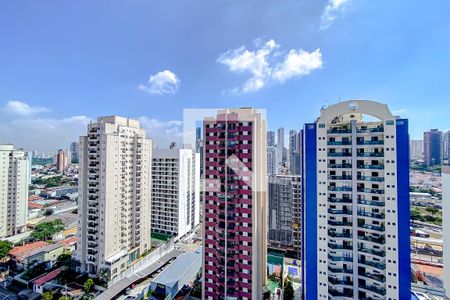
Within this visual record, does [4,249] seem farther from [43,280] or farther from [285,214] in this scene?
[285,214]

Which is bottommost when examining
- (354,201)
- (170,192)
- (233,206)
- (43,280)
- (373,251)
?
(43,280)

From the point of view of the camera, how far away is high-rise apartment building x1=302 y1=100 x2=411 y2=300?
6.87m

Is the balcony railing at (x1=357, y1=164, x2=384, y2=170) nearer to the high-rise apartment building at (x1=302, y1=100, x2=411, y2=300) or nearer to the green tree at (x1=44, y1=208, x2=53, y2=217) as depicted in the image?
the high-rise apartment building at (x1=302, y1=100, x2=411, y2=300)

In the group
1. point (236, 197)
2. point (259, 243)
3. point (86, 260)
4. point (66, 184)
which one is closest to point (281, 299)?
point (259, 243)

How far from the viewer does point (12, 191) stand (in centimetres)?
1628

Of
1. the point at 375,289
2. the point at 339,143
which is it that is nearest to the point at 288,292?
the point at 375,289

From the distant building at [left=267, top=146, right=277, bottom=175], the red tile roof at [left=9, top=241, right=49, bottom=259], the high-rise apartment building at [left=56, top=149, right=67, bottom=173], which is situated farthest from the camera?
the high-rise apartment building at [left=56, top=149, right=67, bottom=173]

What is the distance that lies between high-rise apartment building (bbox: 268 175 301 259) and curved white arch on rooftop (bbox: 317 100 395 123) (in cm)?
723

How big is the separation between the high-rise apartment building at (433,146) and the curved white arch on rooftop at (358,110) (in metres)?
25.5

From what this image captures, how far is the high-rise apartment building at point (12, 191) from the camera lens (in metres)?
15.8

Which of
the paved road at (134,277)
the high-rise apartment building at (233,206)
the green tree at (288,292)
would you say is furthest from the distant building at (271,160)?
the high-rise apartment building at (233,206)

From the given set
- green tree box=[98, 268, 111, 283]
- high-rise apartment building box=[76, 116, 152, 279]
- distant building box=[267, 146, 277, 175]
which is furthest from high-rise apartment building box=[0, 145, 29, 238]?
distant building box=[267, 146, 277, 175]

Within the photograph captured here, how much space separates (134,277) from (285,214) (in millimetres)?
9203

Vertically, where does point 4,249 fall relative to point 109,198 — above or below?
below
